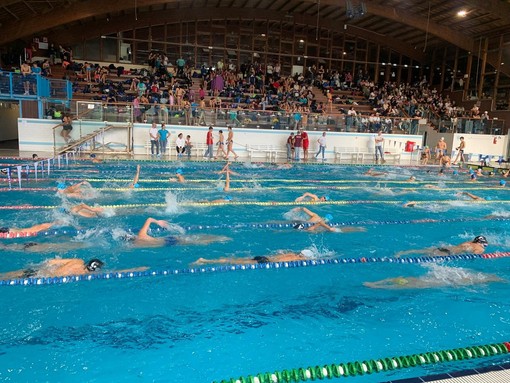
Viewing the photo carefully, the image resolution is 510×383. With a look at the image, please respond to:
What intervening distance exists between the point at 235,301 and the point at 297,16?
26.4 meters

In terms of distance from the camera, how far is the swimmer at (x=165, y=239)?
19.1 ft

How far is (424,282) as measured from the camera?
4.98 m

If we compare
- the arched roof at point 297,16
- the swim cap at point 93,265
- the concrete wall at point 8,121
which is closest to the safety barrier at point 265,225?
the swim cap at point 93,265

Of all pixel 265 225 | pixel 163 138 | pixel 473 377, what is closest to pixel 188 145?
pixel 163 138

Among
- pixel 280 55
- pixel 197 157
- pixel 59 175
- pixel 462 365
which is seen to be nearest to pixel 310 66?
pixel 280 55

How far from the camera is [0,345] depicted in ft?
10.9

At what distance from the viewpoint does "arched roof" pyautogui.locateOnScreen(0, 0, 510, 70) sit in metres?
19.6

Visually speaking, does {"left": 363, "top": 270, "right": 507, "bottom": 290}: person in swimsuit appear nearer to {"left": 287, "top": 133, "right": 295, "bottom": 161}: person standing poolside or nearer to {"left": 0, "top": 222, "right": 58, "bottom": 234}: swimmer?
{"left": 0, "top": 222, "right": 58, "bottom": 234}: swimmer

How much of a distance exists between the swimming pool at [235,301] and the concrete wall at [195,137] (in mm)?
8185

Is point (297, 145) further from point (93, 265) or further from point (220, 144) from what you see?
point (93, 265)

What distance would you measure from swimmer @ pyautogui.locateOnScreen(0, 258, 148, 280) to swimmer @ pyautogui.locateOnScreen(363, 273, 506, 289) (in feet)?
10.4

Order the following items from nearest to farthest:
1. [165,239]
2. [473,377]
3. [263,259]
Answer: [473,377] < [263,259] < [165,239]

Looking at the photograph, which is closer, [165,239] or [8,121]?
[165,239]

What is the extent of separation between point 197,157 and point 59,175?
6.09 meters
